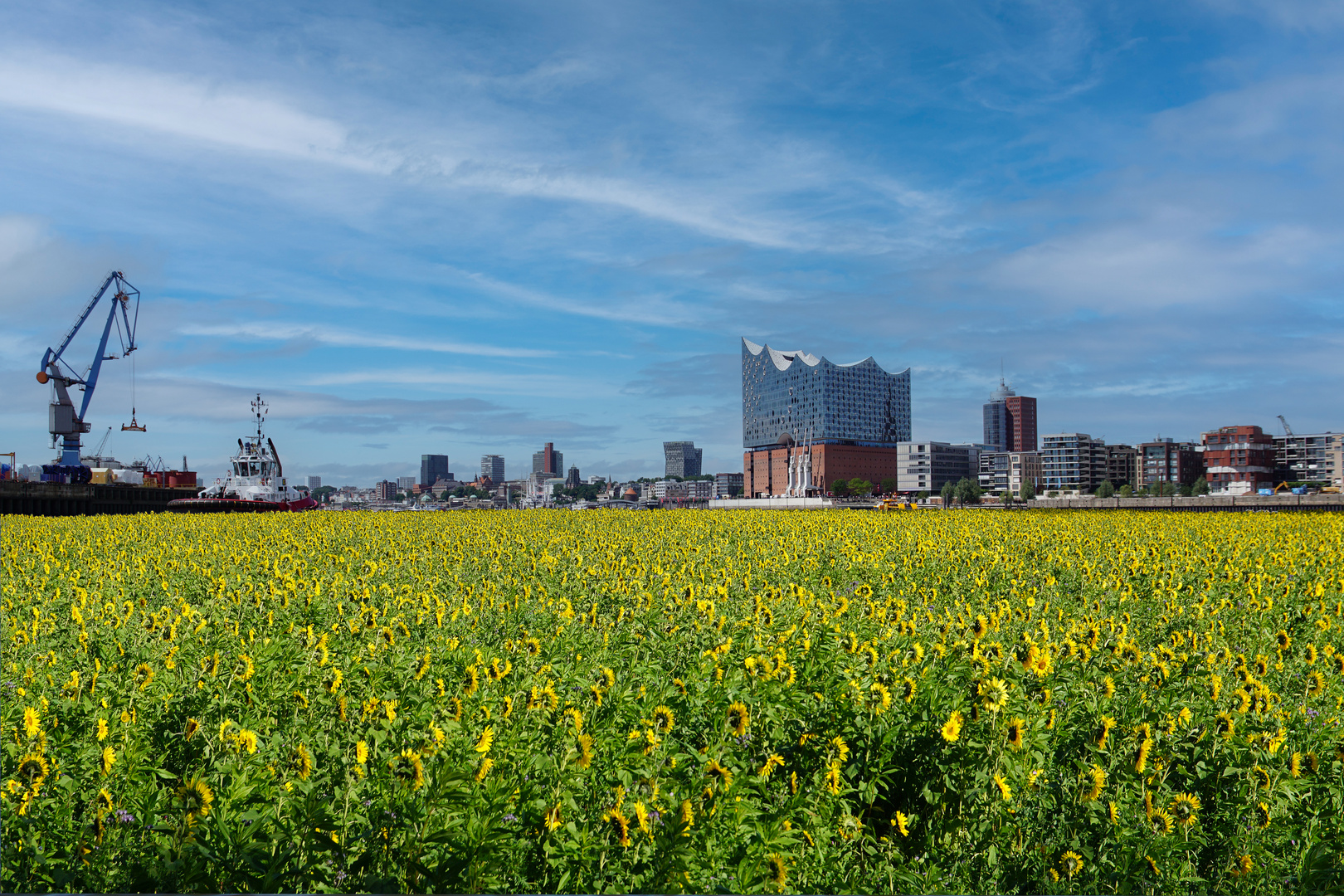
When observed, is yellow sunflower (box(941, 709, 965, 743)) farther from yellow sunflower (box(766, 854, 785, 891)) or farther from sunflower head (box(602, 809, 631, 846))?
sunflower head (box(602, 809, 631, 846))

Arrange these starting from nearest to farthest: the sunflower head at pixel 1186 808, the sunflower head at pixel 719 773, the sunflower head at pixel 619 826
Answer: the sunflower head at pixel 619 826, the sunflower head at pixel 719 773, the sunflower head at pixel 1186 808

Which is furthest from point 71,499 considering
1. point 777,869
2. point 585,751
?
point 777,869

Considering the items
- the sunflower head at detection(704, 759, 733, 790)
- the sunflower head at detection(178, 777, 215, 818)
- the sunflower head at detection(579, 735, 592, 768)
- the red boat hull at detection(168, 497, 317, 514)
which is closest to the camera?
the sunflower head at detection(178, 777, 215, 818)

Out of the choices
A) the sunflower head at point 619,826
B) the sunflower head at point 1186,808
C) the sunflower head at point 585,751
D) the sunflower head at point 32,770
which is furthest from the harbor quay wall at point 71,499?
the sunflower head at point 1186,808

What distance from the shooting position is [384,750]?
5031 millimetres

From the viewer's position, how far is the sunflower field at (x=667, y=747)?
4125mm

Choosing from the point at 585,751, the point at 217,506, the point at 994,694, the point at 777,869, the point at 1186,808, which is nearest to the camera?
the point at 777,869

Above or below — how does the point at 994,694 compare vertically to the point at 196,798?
above

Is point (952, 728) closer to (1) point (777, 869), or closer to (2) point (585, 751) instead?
(1) point (777, 869)

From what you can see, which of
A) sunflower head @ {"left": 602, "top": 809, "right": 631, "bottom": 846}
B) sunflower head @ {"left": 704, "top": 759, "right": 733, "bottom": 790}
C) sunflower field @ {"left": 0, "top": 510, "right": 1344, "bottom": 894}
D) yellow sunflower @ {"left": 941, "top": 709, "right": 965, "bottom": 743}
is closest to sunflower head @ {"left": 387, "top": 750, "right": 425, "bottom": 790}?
sunflower field @ {"left": 0, "top": 510, "right": 1344, "bottom": 894}

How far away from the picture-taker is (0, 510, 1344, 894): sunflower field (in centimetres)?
412

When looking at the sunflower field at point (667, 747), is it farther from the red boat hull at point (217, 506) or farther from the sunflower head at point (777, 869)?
the red boat hull at point (217, 506)

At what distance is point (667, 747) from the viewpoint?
5.05 metres

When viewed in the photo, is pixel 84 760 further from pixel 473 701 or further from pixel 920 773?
pixel 920 773
